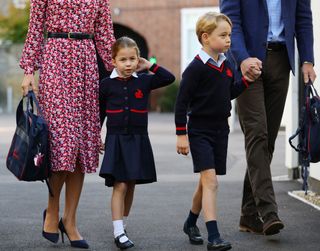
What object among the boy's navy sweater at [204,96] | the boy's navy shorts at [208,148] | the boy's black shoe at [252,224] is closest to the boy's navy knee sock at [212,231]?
the boy's navy shorts at [208,148]

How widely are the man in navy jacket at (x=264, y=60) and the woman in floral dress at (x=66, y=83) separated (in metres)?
0.96

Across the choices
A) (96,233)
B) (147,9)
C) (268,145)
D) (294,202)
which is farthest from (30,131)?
(147,9)

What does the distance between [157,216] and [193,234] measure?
4.39 ft

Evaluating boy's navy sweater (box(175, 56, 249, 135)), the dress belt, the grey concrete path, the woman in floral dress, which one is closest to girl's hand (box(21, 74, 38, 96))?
the woman in floral dress

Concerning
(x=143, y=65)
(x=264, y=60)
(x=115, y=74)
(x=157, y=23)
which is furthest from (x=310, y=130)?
→ (x=157, y=23)

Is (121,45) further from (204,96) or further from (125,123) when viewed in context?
(204,96)

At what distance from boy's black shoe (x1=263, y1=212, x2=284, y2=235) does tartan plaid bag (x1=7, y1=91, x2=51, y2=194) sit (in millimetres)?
1443

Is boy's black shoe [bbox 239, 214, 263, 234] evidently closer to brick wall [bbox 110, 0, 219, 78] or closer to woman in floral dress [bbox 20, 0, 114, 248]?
woman in floral dress [bbox 20, 0, 114, 248]

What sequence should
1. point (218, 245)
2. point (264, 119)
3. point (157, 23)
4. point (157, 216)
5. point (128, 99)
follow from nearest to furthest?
point (218, 245)
point (128, 99)
point (264, 119)
point (157, 216)
point (157, 23)

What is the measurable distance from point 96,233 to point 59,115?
110cm

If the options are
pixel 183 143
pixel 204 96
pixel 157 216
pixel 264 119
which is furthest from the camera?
pixel 157 216

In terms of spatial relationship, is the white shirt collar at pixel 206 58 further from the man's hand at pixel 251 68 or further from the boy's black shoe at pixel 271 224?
the boy's black shoe at pixel 271 224

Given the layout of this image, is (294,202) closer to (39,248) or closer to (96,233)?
(96,233)

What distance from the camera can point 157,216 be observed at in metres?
7.56
